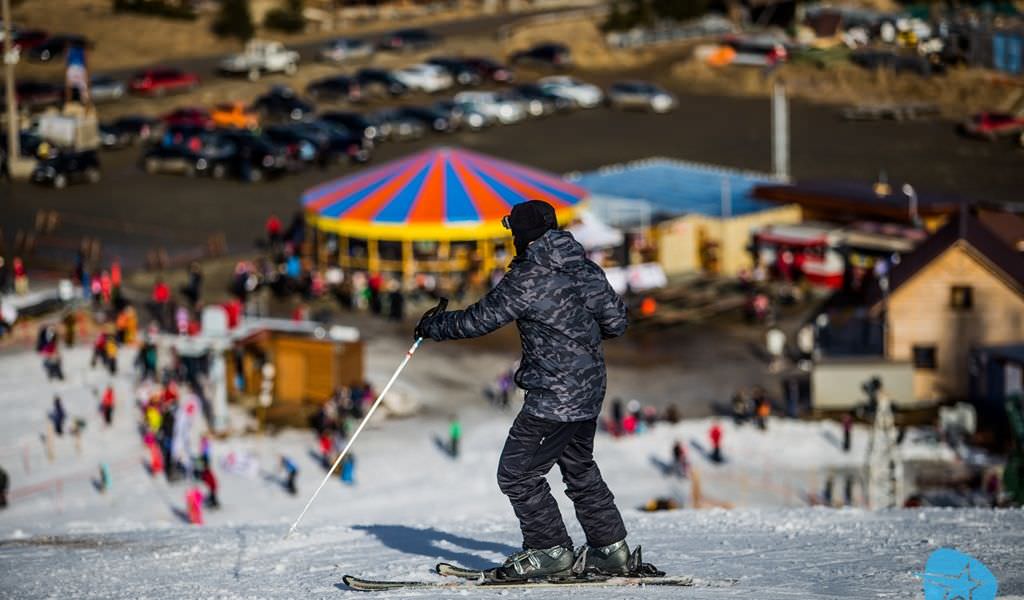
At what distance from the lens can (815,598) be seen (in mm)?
10727

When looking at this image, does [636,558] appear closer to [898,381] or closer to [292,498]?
[292,498]

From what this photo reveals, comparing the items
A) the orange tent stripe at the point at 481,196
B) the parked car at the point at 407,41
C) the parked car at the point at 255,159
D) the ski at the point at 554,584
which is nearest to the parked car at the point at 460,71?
the parked car at the point at 407,41

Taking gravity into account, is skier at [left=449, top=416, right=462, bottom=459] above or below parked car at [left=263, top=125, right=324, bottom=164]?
below

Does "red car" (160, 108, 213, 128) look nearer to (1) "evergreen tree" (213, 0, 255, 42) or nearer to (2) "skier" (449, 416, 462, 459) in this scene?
(1) "evergreen tree" (213, 0, 255, 42)

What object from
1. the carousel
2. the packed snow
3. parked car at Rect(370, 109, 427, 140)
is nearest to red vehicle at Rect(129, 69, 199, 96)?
parked car at Rect(370, 109, 427, 140)

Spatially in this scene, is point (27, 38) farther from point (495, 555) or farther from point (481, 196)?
point (495, 555)

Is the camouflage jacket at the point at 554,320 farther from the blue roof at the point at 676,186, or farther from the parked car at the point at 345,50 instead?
the parked car at the point at 345,50

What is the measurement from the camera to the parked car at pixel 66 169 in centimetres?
4828

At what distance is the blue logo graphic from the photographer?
10.6 metres

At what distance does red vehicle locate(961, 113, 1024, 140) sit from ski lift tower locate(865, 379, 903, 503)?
28011mm

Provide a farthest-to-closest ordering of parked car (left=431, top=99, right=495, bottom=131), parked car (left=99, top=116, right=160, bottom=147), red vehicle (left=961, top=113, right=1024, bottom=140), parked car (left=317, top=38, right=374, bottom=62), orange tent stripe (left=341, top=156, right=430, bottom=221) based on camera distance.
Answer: parked car (left=317, top=38, right=374, bottom=62)
parked car (left=431, top=99, right=495, bottom=131)
parked car (left=99, top=116, right=160, bottom=147)
red vehicle (left=961, top=113, right=1024, bottom=140)
orange tent stripe (left=341, top=156, right=430, bottom=221)

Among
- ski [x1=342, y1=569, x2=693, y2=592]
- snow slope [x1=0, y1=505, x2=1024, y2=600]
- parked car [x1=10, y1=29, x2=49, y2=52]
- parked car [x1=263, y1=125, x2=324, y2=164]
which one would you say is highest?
parked car [x1=10, y1=29, x2=49, y2=52]

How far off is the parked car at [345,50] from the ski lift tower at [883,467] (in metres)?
43.4

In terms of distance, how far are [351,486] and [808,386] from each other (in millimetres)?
9424
